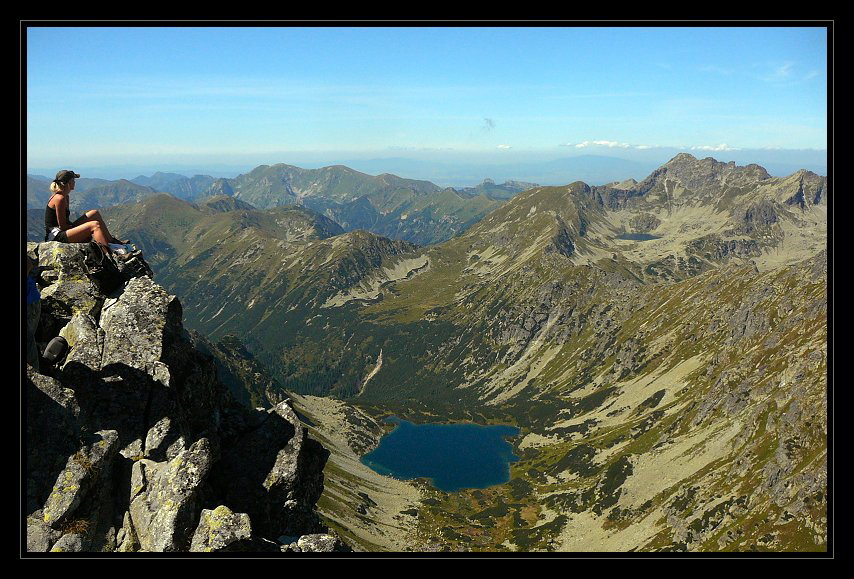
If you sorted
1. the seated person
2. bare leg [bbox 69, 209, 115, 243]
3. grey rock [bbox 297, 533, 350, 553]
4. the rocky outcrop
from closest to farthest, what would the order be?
the rocky outcrop
the seated person
grey rock [bbox 297, 533, 350, 553]
bare leg [bbox 69, 209, 115, 243]

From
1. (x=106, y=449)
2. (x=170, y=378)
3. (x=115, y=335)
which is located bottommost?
(x=106, y=449)

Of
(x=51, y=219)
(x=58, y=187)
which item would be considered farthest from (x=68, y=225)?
(x=58, y=187)

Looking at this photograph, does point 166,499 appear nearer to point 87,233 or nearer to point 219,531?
point 219,531

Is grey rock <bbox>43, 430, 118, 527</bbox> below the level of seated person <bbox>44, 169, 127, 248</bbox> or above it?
below

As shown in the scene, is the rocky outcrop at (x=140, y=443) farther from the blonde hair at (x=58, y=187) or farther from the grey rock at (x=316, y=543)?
the blonde hair at (x=58, y=187)

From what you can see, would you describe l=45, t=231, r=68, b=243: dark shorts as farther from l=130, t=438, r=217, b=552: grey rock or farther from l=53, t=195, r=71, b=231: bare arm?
l=130, t=438, r=217, b=552: grey rock

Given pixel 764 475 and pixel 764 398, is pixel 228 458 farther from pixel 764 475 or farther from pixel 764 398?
pixel 764 398

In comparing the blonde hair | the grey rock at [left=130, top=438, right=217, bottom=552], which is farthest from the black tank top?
the grey rock at [left=130, top=438, right=217, bottom=552]

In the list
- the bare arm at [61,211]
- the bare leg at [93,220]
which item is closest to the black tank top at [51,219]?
the bare arm at [61,211]
